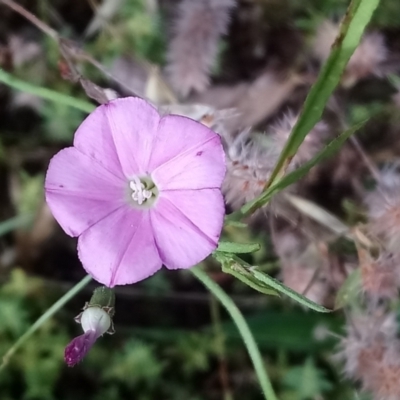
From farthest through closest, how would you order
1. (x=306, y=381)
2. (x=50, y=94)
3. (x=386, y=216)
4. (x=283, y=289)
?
(x=306, y=381) → (x=386, y=216) → (x=50, y=94) → (x=283, y=289)

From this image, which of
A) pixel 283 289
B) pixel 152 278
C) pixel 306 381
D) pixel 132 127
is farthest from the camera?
pixel 152 278

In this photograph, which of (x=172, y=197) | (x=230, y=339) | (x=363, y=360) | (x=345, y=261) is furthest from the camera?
(x=230, y=339)

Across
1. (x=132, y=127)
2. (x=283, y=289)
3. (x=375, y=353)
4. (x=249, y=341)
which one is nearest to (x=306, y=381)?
(x=375, y=353)

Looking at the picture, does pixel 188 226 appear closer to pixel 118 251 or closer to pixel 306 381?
pixel 118 251

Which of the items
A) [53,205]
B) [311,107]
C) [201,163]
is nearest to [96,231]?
[53,205]

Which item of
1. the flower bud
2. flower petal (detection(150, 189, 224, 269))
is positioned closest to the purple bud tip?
the flower bud

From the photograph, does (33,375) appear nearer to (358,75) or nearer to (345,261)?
(345,261)
